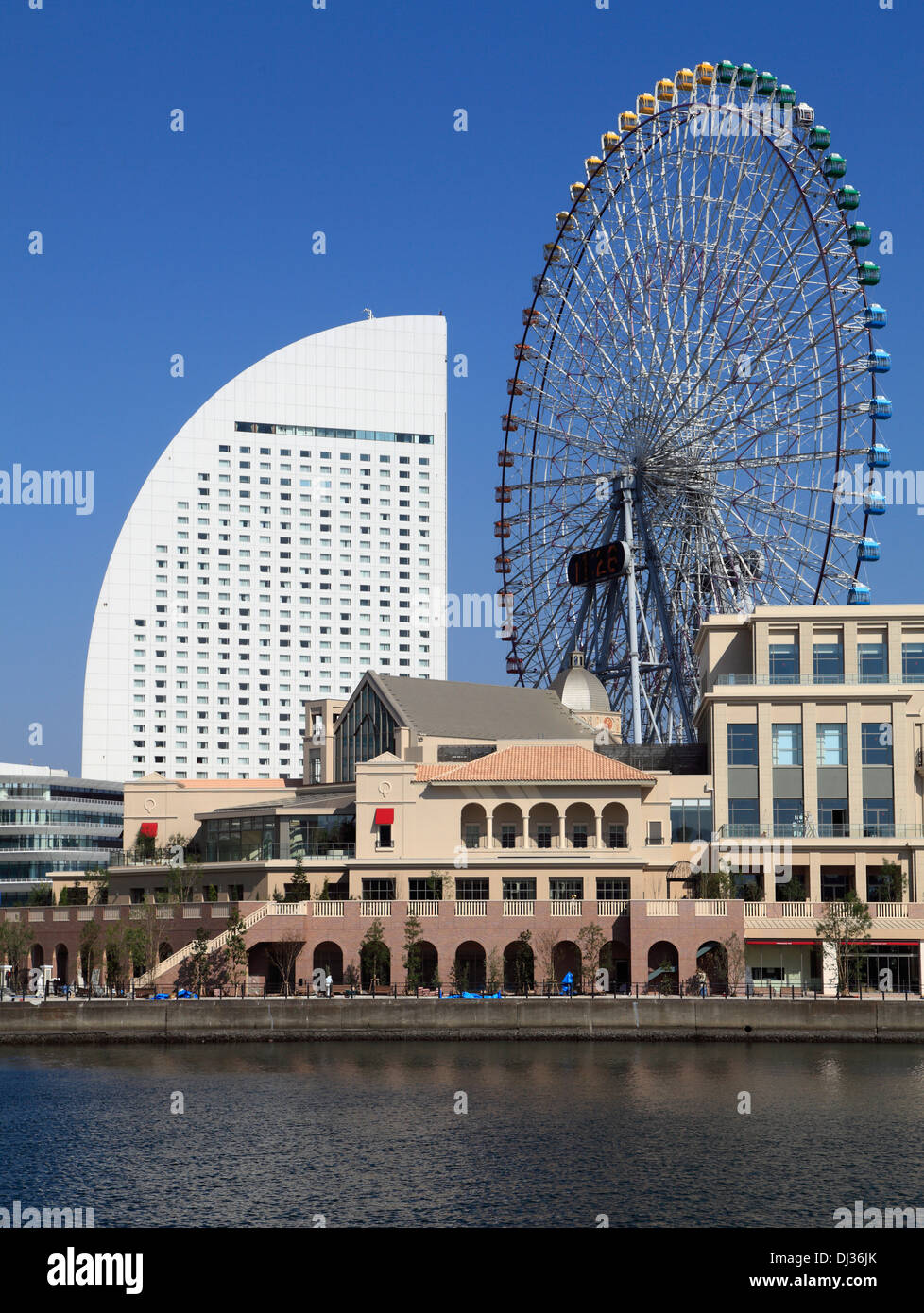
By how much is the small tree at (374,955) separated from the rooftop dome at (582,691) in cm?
3316

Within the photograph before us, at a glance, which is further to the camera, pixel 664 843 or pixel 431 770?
pixel 431 770

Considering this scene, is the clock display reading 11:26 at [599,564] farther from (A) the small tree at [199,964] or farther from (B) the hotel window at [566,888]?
(A) the small tree at [199,964]

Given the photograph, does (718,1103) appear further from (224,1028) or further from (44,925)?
(44,925)

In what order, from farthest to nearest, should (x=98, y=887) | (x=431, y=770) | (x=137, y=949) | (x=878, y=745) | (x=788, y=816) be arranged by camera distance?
(x=98, y=887)
(x=431, y=770)
(x=788, y=816)
(x=878, y=745)
(x=137, y=949)

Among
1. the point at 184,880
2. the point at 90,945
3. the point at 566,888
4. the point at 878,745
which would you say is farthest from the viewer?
the point at 184,880

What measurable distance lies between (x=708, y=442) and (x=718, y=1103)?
60231 millimetres

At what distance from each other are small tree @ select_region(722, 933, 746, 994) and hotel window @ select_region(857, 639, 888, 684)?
60.8 ft

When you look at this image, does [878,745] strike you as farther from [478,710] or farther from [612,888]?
A: [478,710]

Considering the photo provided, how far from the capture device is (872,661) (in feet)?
317

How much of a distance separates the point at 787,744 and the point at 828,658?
5.62 metres

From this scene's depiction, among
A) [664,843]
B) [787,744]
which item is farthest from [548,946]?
[787,744]

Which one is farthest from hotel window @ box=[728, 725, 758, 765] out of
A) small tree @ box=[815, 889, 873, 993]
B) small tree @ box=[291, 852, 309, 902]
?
small tree @ box=[291, 852, 309, 902]

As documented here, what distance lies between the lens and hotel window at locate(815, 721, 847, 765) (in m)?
95.0
